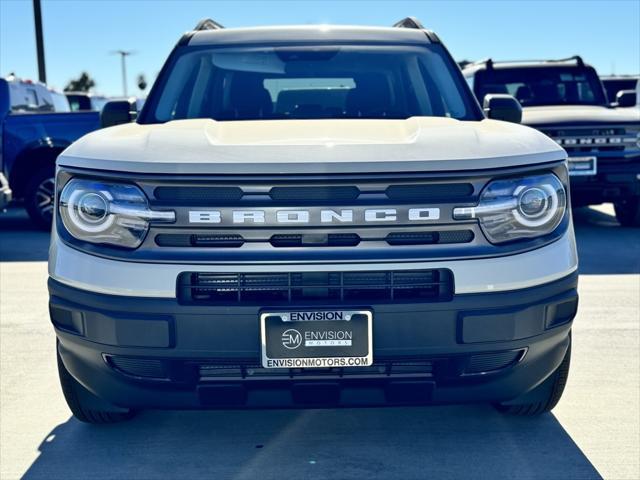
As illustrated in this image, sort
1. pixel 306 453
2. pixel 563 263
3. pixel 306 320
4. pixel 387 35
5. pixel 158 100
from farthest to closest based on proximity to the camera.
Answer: pixel 387 35 → pixel 158 100 → pixel 306 453 → pixel 563 263 → pixel 306 320

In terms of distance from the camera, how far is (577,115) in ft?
29.5

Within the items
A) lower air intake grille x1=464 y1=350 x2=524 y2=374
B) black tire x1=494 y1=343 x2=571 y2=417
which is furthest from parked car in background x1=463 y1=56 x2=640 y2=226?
lower air intake grille x1=464 y1=350 x2=524 y2=374

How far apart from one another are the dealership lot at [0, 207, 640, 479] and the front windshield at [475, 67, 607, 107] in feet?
20.3

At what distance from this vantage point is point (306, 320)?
2.65m

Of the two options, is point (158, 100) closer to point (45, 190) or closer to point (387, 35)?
point (387, 35)

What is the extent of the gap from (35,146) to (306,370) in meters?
7.54

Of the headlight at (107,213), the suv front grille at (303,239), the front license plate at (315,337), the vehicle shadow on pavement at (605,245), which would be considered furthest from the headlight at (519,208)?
the vehicle shadow on pavement at (605,245)

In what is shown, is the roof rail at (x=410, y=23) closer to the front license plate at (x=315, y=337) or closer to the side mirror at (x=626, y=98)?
the front license plate at (x=315, y=337)

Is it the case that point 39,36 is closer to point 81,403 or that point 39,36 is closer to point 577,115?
point 577,115

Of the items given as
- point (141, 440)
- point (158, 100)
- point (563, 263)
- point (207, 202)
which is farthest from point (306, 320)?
point (158, 100)

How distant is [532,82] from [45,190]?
5771 mm

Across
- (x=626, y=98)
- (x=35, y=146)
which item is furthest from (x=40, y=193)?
(x=626, y=98)

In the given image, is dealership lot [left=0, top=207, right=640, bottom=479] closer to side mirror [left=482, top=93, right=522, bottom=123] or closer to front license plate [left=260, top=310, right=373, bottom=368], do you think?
front license plate [left=260, top=310, right=373, bottom=368]

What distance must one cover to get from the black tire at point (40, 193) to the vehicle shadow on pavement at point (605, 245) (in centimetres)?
573
